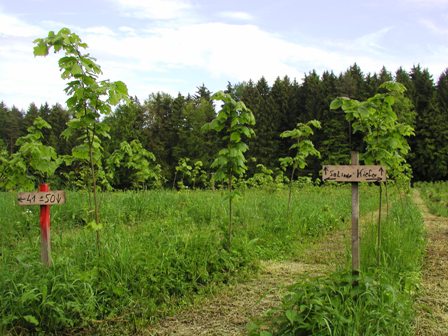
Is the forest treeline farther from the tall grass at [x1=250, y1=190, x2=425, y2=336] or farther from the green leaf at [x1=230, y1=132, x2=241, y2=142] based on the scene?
the tall grass at [x1=250, y1=190, x2=425, y2=336]

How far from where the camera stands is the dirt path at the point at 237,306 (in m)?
3.86

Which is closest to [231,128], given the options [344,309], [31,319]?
[344,309]

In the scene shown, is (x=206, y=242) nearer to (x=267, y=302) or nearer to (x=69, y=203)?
(x=267, y=302)

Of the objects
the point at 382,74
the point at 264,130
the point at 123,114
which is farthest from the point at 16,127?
the point at 382,74

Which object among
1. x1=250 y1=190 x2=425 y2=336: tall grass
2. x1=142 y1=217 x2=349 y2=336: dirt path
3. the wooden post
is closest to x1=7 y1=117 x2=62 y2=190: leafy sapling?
x1=142 y1=217 x2=349 y2=336: dirt path

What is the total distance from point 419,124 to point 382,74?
9.45m

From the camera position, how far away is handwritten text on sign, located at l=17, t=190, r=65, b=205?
422 cm

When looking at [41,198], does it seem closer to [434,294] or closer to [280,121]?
[434,294]

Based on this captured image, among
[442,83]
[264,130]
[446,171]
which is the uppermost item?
[442,83]

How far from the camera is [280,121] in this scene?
46.8m

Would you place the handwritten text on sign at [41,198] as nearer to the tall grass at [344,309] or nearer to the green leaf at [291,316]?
the tall grass at [344,309]

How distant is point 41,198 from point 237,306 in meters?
2.25

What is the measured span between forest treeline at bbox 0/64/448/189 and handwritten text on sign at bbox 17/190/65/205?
3424 cm

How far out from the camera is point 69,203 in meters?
9.04
